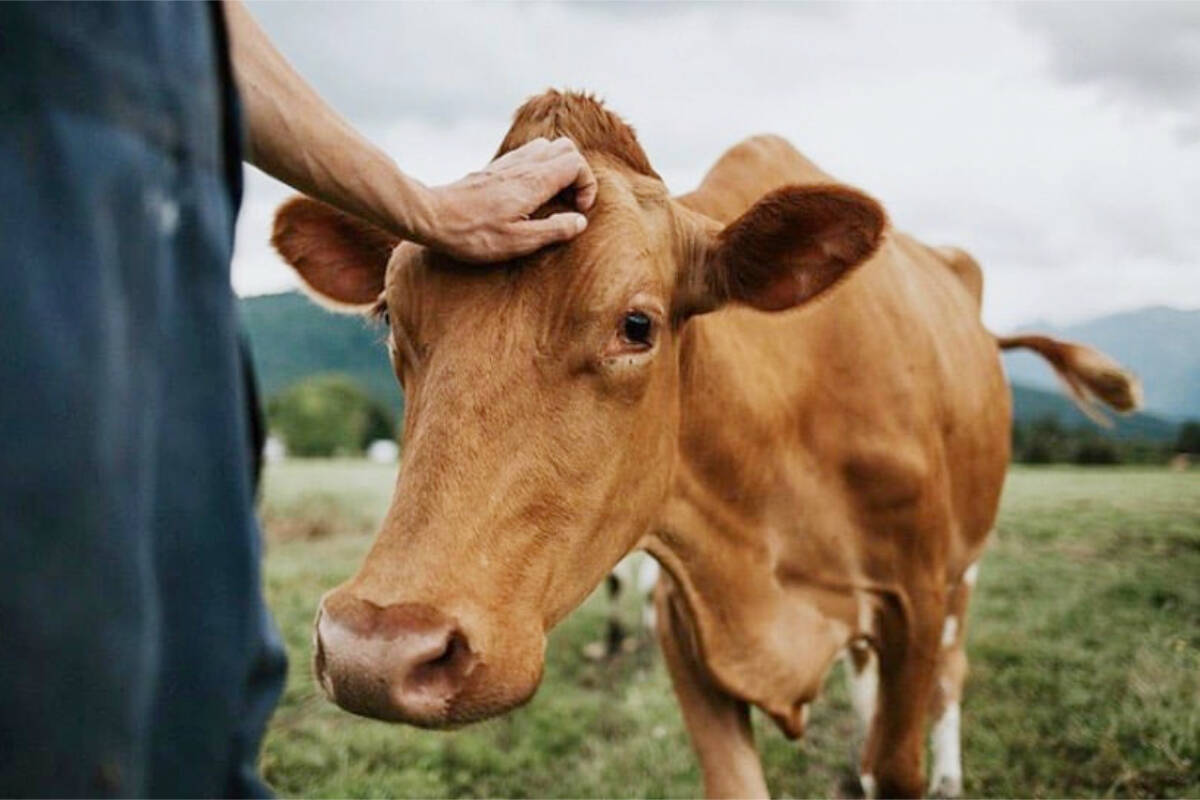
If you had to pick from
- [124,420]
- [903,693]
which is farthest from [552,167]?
[903,693]

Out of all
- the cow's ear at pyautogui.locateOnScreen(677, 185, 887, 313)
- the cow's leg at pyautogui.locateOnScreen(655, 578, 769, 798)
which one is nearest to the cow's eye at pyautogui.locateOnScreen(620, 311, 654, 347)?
the cow's ear at pyautogui.locateOnScreen(677, 185, 887, 313)

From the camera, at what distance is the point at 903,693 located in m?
4.68

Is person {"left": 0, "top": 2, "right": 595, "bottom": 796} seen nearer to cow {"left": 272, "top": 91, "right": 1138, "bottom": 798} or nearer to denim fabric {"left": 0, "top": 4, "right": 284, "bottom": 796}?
denim fabric {"left": 0, "top": 4, "right": 284, "bottom": 796}

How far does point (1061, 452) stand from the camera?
2850cm

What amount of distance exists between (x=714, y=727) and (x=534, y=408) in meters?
2.22

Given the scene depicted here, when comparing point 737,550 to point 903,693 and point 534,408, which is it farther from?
point 534,408

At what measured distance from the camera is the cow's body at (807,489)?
155 inches

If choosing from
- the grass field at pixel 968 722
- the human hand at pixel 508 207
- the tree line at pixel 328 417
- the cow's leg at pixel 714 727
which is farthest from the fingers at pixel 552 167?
the tree line at pixel 328 417

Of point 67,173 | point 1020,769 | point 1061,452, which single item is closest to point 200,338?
point 67,173

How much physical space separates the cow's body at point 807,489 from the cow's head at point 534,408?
17.0 inches

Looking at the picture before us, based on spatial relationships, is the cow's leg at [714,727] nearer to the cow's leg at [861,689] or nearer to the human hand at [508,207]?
the cow's leg at [861,689]

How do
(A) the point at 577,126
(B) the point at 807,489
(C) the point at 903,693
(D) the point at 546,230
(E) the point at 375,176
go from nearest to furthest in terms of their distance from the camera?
(E) the point at 375,176 < (D) the point at 546,230 < (A) the point at 577,126 < (B) the point at 807,489 < (C) the point at 903,693

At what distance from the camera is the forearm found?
5.55 feet

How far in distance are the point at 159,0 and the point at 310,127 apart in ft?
1.74
